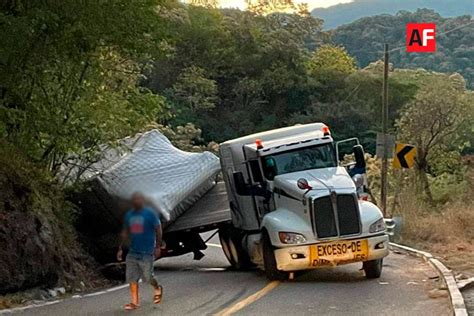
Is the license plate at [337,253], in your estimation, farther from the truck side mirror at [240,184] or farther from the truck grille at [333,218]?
the truck side mirror at [240,184]

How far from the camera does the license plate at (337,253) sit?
1641 cm

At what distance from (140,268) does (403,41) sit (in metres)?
86.7

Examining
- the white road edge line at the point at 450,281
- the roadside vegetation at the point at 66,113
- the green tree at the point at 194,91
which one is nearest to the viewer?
the white road edge line at the point at 450,281

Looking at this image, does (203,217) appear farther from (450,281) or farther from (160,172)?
(450,281)

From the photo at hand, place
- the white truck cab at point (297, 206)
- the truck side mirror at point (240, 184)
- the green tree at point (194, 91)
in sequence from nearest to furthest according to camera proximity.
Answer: the white truck cab at point (297, 206) < the truck side mirror at point (240, 184) < the green tree at point (194, 91)

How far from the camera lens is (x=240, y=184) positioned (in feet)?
63.0

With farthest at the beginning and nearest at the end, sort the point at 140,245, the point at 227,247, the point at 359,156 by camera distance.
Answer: the point at 227,247, the point at 359,156, the point at 140,245

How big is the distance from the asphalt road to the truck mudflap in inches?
15.2

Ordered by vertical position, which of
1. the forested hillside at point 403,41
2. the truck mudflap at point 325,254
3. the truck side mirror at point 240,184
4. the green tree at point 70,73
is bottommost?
the truck mudflap at point 325,254

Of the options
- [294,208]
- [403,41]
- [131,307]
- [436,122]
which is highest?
[403,41]

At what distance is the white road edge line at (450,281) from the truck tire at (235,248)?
406 cm

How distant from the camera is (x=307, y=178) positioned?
1758 cm

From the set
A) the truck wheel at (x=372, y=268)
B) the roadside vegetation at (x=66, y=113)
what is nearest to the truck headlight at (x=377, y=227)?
the truck wheel at (x=372, y=268)

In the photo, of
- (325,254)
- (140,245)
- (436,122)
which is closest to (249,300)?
(140,245)
